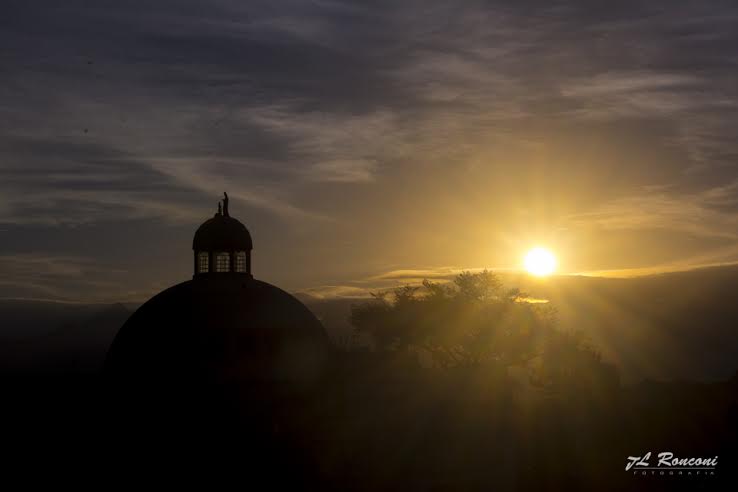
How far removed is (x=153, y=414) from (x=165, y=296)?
6.44 meters

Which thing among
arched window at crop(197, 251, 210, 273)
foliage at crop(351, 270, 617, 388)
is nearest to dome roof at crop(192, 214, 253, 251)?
arched window at crop(197, 251, 210, 273)

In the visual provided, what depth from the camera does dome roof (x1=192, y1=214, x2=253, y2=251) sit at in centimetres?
5381

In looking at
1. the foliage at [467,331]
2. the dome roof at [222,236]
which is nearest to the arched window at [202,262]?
the dome roof at [222,236]

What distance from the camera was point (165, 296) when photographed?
51.4 m

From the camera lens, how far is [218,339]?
48.2m

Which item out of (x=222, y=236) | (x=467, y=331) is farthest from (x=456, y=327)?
(x=222, y=236)

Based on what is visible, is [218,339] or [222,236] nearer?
[218,339]

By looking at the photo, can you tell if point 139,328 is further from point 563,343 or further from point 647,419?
point 563,343

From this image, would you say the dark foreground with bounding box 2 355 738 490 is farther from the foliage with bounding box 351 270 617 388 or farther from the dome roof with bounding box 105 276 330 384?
the foliage with bounding box 351 270 617 388

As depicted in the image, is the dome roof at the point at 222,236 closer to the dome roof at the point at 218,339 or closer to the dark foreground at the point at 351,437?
the dome roof at the point at 218,339

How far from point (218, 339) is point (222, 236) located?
7544mm

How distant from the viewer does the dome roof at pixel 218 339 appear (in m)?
48.0

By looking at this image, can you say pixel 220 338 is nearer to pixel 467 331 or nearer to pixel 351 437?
pixel 351 437

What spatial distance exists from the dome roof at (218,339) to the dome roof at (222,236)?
3.00 metres
